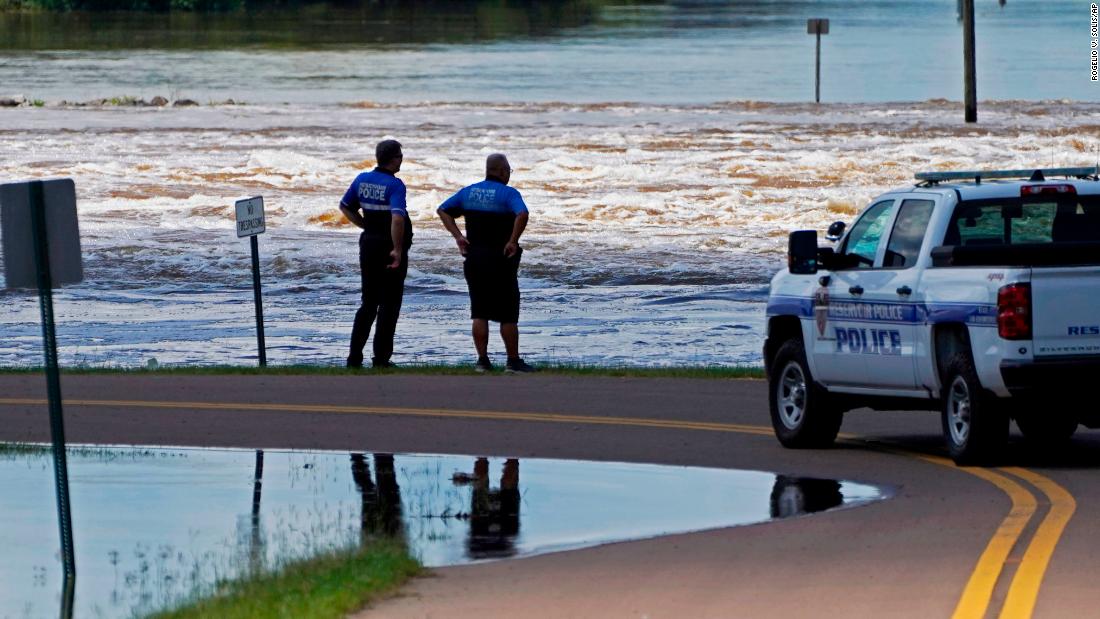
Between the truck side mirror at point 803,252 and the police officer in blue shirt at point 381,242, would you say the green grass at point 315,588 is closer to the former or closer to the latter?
the truck side mirror at point 803,252

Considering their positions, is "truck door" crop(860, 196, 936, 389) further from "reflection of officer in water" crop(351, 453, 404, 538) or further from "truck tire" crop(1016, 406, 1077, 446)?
"reflection of officer in water" crop(351, 453, 404, 538)

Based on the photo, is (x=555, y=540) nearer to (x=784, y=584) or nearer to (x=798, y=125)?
(x=784, y=584)

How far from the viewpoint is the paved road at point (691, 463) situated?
8.36 meters

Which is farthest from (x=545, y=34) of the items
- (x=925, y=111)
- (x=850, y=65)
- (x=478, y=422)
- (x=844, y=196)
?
(x=478, y=422)

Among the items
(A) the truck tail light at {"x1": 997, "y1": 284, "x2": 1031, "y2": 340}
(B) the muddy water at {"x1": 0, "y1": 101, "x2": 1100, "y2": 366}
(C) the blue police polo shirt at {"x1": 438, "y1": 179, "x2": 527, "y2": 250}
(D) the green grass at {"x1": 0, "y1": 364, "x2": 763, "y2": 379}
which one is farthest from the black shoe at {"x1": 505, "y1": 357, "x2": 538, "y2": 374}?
(A) the truck tail light at {"x1": 997, "y1": 284, "x2": 1031, "y2": 340}

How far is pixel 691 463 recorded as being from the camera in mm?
12820

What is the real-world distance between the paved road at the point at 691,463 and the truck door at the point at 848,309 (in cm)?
58

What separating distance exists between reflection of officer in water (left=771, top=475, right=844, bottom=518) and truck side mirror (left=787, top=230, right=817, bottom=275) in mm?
1518

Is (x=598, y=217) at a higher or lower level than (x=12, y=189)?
lower

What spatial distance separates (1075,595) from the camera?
26.8ft

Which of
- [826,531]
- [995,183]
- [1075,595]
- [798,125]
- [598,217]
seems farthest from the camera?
[798,125]

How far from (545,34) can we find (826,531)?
106 m

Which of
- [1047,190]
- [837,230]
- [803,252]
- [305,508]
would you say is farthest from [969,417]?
[305,508]

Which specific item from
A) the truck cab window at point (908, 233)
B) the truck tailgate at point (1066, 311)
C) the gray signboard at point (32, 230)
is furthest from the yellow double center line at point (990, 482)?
the gray signboard at point (32, 230)
